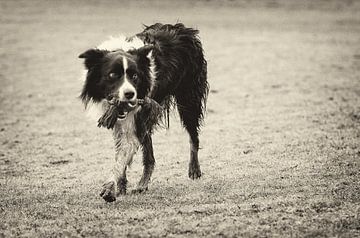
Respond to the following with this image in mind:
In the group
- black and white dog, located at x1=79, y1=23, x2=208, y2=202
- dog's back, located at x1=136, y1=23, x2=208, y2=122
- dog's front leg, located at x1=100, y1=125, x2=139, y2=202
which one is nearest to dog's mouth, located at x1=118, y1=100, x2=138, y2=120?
black and white dog, located at x1=79, y1=23, x2=208, y2=202

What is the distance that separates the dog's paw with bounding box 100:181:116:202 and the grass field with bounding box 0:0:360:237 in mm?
106

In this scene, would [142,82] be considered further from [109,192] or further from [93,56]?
[109,192]

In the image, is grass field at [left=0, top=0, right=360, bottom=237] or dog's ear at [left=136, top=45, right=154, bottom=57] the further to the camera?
dog's ear at [left=136, top=45, right=154, bottom=57]

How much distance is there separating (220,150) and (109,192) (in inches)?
Answer: 136

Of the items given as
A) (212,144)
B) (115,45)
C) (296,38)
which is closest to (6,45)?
(296,38)

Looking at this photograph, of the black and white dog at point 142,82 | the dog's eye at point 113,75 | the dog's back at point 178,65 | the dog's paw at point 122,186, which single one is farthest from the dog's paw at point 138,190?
the dog's eye at point 113,75

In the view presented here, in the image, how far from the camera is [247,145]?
10328 millimetres

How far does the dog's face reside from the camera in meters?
6.76

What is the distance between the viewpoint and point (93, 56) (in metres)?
6.98

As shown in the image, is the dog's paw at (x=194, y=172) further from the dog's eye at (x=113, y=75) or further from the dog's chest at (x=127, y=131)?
the dog's eye at (x=113, y=75)

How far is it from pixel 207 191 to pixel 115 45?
7.23ft

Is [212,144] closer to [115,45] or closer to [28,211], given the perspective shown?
[115,45]

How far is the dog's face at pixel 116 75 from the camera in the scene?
6761 millimetres

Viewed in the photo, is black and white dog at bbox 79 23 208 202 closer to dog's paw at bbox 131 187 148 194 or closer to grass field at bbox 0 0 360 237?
dog's paw at bbox 131 187 148 194
